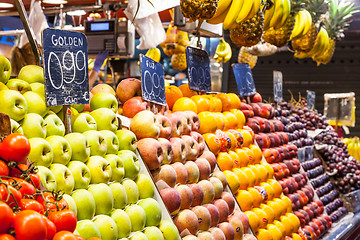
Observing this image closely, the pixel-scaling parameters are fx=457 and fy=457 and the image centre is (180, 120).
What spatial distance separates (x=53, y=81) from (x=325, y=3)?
4519mm

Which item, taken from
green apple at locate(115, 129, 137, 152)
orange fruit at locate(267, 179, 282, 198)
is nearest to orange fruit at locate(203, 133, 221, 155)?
orange fruit at locate(267, 179, 282, 198)

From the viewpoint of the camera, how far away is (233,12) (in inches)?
130

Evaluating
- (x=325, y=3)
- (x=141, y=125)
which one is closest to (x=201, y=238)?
(x=141, y=125)

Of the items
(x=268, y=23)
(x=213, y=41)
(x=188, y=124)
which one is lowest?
(x=213, y=41)

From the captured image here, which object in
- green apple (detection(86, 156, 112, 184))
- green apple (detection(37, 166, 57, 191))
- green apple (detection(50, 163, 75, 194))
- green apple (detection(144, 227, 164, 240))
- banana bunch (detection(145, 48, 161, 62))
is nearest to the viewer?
green apple (detection(37, 166, 57, 191))

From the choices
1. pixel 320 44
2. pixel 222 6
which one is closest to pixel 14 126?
pixel 222 6

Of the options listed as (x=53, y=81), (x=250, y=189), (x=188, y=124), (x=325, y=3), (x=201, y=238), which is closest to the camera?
(x=53, y=81)

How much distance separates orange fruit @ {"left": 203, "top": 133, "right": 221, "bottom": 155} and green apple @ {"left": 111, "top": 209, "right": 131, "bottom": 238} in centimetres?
118

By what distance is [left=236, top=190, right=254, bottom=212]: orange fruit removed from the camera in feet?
9.86

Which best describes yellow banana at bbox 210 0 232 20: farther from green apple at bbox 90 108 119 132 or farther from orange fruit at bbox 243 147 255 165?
green apple at bbox 90 108 119 132

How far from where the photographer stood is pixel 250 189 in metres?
3.15

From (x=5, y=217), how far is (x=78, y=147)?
30.9 inches

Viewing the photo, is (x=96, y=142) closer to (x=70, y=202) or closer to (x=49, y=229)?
(x=70, y=202)

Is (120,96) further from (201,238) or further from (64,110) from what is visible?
(201,238)
